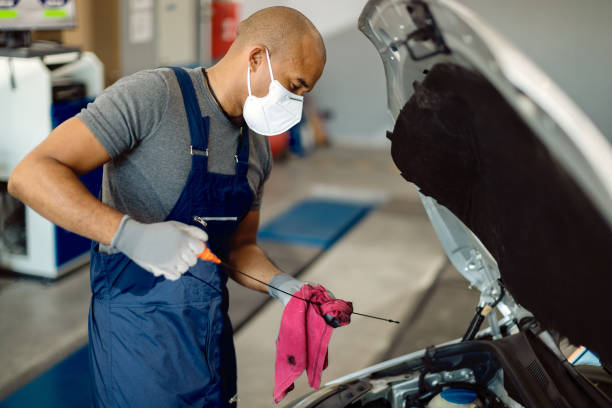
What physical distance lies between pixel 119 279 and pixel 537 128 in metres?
1.04

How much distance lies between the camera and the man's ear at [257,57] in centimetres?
147

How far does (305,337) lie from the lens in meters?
1.50

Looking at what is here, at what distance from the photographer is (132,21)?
597 centimetres

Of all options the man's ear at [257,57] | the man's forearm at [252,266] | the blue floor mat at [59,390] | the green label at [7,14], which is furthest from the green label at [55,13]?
the man's ear at [257,57]

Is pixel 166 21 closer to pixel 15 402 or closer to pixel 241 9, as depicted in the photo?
pixel 241 9

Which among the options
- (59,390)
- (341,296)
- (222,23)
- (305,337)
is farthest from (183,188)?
(222,23)

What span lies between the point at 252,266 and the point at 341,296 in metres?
2.44

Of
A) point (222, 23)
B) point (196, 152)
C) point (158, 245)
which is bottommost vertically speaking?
point (222, 23)

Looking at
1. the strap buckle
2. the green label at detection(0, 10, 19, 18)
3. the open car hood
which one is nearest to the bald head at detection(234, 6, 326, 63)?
the open car hood

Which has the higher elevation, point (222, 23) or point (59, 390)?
point (222, 23)

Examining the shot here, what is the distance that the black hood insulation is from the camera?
91 centimetres

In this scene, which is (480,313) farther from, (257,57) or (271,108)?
(257,57)

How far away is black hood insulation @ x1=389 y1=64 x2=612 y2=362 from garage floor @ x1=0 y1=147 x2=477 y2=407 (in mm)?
1984

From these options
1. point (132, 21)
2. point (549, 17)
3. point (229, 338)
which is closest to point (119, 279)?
point (229, 338)
